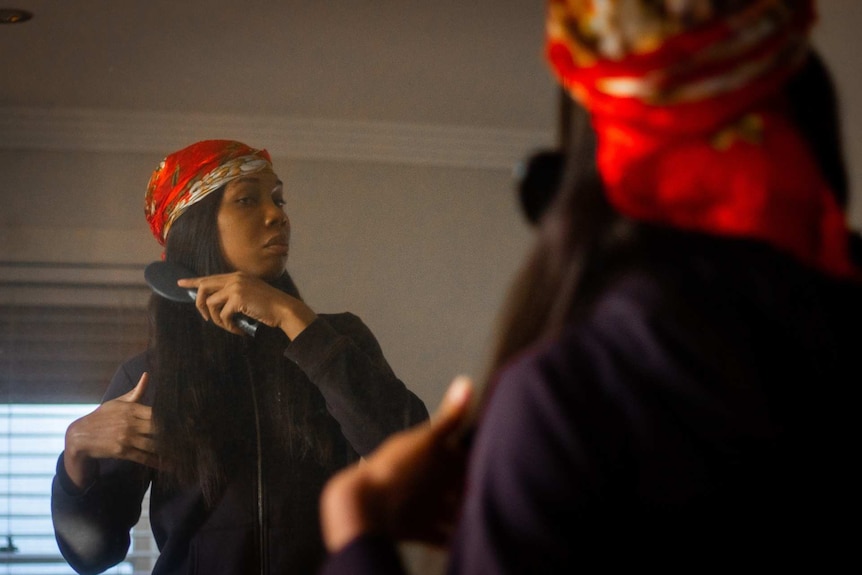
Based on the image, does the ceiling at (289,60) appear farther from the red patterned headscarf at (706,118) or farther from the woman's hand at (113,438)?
the red patterned headscarf at (706,118)

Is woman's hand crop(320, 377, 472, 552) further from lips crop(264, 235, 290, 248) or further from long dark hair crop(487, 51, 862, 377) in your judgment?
lips crop(264, 235, 290, 248)

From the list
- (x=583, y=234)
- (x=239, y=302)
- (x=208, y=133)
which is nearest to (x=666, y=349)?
(x=583, y=234)

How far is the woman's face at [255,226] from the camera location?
203 cm

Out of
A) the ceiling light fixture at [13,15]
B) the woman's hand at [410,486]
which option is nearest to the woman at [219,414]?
the ceiling light fixture at [13,15]

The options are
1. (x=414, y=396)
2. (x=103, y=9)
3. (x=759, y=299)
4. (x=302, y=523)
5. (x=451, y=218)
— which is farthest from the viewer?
(x=451, y=218)

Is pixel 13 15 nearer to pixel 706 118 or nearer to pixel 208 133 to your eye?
pixel 208 133

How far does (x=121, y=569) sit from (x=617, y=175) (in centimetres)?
186

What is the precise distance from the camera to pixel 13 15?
1822 millimetres

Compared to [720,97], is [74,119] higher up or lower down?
lower down

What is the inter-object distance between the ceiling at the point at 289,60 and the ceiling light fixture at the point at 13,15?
0.02 m

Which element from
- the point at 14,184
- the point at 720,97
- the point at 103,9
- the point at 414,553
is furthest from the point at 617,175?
the point at 14,184

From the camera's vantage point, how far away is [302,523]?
2.00 m

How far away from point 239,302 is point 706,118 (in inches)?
66.0

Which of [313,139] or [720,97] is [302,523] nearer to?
[313,139]
